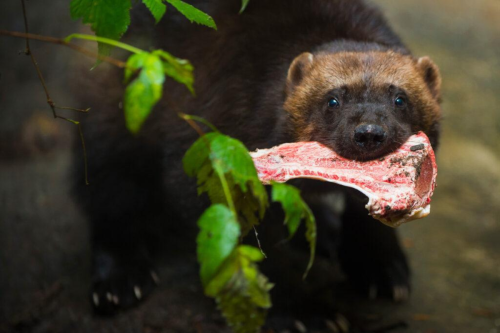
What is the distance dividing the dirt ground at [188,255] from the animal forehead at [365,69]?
144 cm

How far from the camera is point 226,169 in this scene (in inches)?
59.1

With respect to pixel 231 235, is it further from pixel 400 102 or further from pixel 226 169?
pixel 400 102

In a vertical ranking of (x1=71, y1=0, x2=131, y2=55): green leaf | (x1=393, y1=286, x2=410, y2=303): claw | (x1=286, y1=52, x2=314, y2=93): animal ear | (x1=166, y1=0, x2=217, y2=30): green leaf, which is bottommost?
(x1=393, y1=286, x2=410, y2=303): claw

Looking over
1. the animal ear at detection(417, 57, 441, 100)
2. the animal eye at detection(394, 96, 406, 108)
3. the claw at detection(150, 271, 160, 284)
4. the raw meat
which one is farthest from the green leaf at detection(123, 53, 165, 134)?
the claw at detection(150, 271, 160, 284)

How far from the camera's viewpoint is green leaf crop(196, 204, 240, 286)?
4.53ft

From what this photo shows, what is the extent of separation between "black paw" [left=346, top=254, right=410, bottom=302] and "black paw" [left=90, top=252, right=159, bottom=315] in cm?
131

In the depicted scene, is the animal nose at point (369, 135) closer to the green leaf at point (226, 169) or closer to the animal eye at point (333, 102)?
the animal eye at point (333, 102)

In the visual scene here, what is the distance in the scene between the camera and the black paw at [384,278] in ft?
12.1

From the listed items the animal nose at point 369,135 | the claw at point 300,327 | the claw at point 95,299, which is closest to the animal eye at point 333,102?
the animal nose at point 369,135

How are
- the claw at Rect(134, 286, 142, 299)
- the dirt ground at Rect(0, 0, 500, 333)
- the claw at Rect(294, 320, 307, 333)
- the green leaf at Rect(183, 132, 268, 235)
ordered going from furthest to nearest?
the claw at Rect(134, 286, 142, 299) < the dirt ground at Rect(0, 0, 500, 333) < the claw at Rect(294, 320, 307, 333) < the green leaf at Rect(183, 132, 268, 235)

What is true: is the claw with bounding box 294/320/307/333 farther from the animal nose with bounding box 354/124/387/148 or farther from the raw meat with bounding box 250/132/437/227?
the animal nose with bounding box 354/124/387/148

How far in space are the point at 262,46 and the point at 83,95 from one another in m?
1.33

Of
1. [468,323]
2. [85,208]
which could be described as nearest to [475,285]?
[468,323]

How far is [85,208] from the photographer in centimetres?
392
